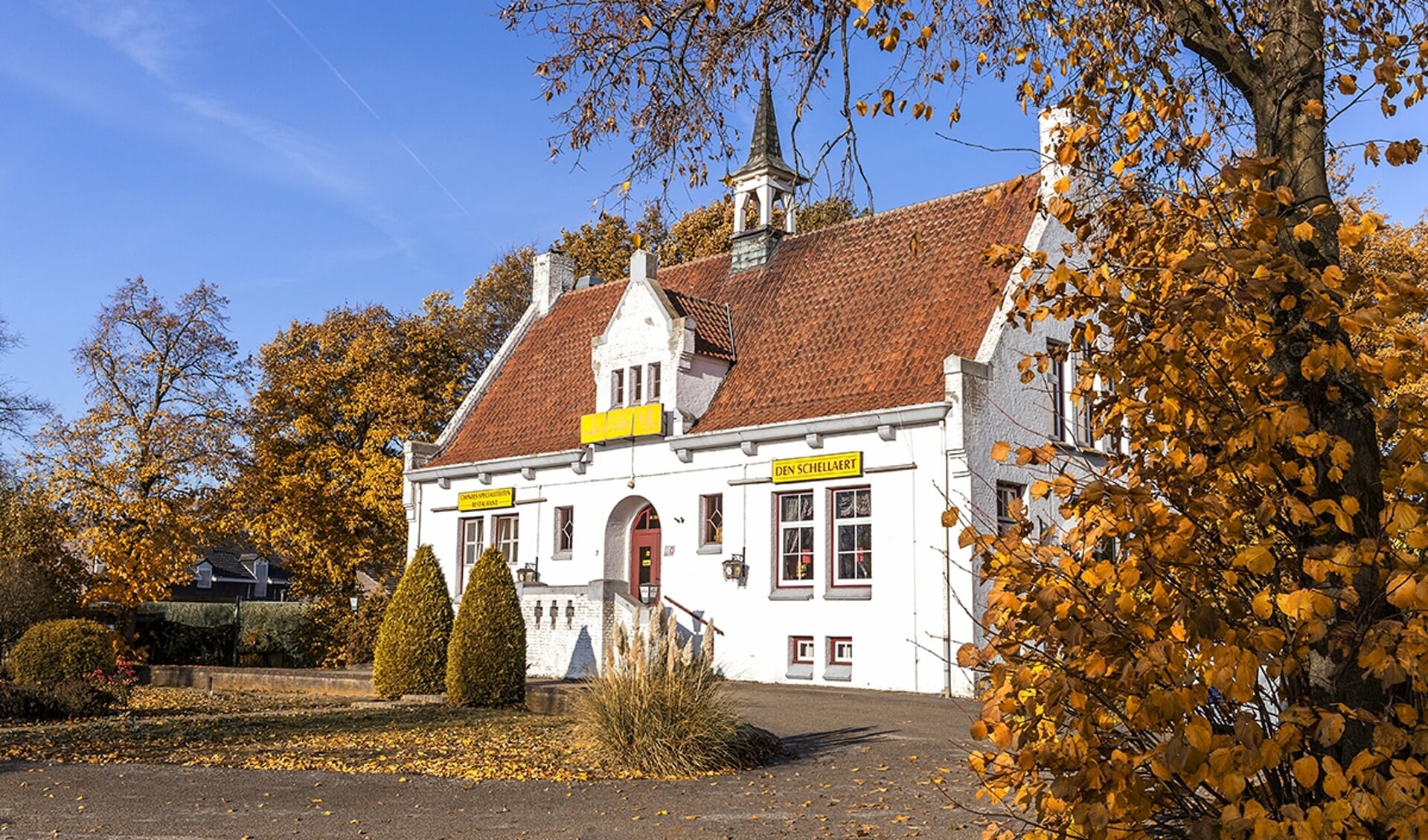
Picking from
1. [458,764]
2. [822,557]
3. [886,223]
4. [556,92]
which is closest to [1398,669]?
[556,92]

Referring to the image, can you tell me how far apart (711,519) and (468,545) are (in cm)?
818

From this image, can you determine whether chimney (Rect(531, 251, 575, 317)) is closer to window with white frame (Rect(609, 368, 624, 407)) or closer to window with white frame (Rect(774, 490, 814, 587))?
window with white frame (Rect(609, 368, 624, 407))

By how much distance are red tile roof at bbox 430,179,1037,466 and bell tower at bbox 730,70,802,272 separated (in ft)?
1.15

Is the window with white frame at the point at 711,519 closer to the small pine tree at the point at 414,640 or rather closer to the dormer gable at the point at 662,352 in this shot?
the dormer gable at the point at 662,352

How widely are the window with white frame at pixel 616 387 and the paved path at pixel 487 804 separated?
49.4 feet

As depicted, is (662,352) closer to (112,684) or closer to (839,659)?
(839,659)

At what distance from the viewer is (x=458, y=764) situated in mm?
11180

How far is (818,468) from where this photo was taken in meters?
22.0

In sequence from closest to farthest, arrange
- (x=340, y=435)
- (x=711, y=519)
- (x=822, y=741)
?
(x=822, y=741), (x=711, y=519), (x=340, y=435)

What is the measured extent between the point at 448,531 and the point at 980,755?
2718cm

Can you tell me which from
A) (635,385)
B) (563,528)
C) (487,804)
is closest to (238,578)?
(563,528)

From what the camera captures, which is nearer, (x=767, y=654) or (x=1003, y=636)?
(x=1003, y=636)

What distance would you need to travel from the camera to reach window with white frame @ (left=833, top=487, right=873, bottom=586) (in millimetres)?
21469

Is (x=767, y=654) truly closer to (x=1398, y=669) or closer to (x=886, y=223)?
(x=886, y=223)
